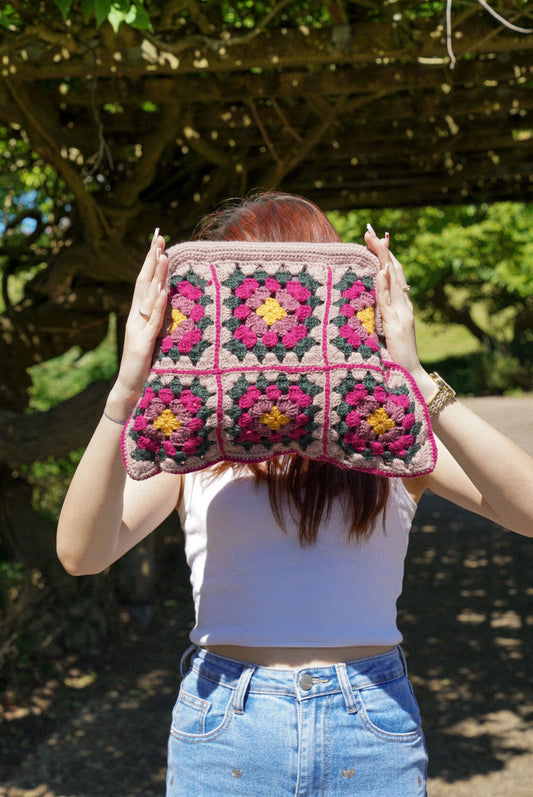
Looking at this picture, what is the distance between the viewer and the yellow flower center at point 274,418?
1195mm

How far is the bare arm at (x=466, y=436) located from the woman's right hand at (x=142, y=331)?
348 mm

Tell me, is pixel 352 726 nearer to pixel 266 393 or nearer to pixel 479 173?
pixel 266 393

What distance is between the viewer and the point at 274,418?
1.20m

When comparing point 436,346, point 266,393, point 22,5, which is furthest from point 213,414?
point 436,346

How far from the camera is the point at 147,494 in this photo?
140 centimetres

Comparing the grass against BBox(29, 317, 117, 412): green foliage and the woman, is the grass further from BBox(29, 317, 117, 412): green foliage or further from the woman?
the woman

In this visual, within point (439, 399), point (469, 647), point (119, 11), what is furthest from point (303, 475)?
point (469, 647)

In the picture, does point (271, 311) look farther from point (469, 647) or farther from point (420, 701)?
point (469, 647)

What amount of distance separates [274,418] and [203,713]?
1.74 ft

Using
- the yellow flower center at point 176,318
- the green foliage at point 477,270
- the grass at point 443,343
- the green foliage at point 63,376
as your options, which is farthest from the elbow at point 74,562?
the grass at point 443,343

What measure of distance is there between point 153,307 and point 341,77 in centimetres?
246

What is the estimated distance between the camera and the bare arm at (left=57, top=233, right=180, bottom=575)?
1213 mm

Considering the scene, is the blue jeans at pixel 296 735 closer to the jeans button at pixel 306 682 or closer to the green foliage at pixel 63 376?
the jeans button at pixel 306 682

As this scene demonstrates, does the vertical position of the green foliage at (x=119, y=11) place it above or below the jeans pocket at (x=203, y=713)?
above
